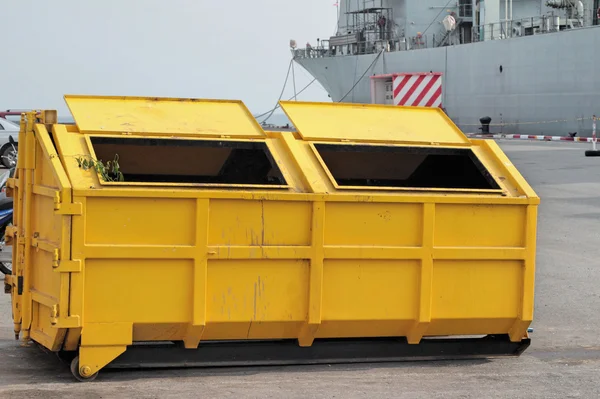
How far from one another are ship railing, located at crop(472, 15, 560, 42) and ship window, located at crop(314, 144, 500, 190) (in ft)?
116

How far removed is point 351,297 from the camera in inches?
263

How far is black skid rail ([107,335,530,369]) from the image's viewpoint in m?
6.58

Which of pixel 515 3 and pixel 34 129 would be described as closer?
pixel 34 129

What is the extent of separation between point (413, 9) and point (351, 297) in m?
47.5

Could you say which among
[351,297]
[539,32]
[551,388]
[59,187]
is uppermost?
[539,32]

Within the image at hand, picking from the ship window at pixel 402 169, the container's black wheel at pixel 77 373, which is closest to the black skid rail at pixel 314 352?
the container's black wheel at pixel 77 373

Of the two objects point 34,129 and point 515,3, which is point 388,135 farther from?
point 515,3

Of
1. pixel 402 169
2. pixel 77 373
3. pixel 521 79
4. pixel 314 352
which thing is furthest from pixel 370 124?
pixel 521 79

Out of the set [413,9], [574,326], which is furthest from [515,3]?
[574,326]

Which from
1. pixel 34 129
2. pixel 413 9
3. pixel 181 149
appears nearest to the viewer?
pixel 34 129

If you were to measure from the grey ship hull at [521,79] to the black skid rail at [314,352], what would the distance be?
32517mm

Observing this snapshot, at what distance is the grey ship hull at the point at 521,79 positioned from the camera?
39844 millimetres

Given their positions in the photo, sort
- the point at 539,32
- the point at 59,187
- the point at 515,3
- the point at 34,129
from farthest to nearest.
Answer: the point at 515,3
the point at 539,32
the point at 34,129
the point at 59,187

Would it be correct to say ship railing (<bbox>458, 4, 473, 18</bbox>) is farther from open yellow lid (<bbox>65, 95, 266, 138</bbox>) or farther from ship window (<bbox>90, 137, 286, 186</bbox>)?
open yellow lid (<bbox>65, 95, 266, 138</bbox>)
